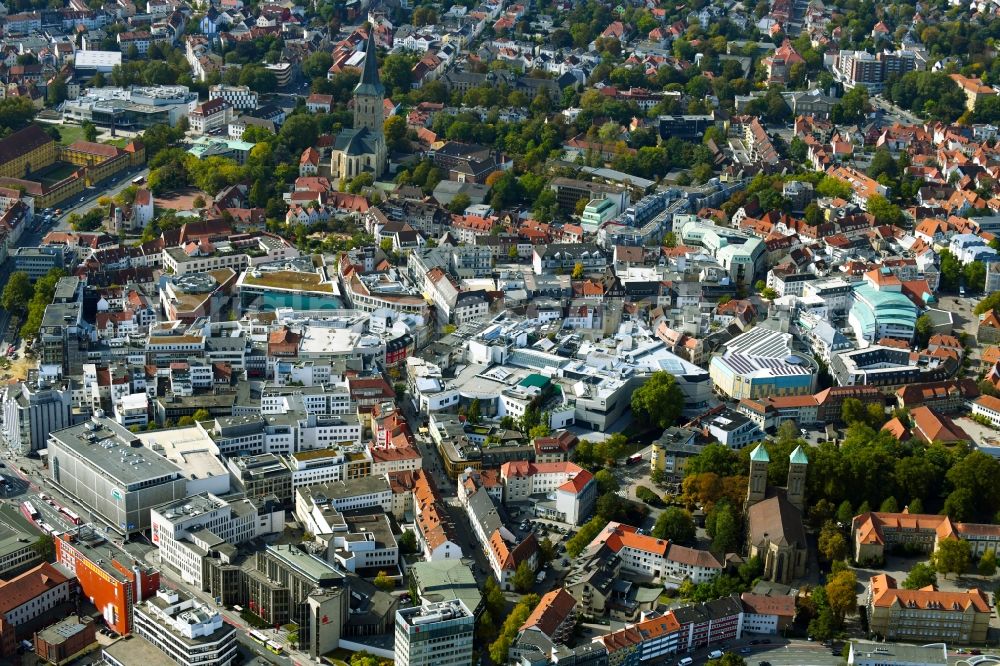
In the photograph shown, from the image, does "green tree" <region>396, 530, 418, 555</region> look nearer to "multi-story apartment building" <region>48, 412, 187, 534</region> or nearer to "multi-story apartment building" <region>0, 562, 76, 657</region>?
"multi-story apartment building" <region>48, 412, 187, 534</region>

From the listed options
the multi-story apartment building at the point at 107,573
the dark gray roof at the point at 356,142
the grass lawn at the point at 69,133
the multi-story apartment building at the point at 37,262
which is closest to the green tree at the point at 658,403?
the multi-story apartment building at the point at 107,573

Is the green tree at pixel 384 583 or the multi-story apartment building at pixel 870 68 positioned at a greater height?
the multi-story apartment building at pixel 870 68

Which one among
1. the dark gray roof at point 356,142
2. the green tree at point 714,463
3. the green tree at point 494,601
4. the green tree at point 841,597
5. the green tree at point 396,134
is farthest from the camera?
the green tree at point 396,134

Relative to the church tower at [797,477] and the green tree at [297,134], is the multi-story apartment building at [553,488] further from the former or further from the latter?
the green tree at [297,134]

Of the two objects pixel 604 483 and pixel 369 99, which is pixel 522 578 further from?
pixel 369 99

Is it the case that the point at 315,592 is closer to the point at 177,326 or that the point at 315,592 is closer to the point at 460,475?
the point at 460,475

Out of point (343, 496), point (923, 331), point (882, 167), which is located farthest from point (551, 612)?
point (882, 167)
